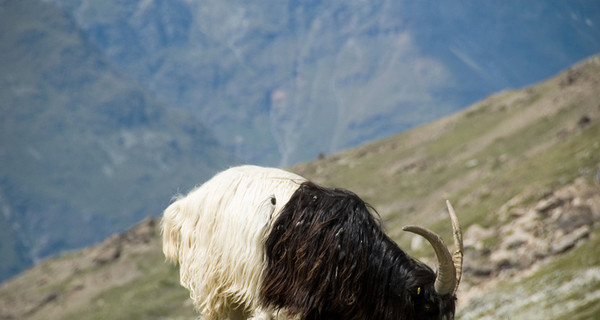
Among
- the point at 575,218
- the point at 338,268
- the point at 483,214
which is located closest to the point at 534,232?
the point at 575,218

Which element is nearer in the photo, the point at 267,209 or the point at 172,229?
the point at 267,209

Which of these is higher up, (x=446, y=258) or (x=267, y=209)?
(x=267, y=209)

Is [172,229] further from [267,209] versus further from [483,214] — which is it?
[483,214]

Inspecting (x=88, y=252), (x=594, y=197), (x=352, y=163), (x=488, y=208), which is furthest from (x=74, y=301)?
(x=594, y=197)

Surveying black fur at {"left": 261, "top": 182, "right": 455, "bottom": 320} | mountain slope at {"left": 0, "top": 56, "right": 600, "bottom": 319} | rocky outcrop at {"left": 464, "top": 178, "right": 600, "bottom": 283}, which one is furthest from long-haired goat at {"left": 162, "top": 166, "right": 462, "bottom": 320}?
rocky outcrop at {"left": 464, "top": 178, "right": 600, "bottom": 283}

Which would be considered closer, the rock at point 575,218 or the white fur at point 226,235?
the white fur at point 226,235

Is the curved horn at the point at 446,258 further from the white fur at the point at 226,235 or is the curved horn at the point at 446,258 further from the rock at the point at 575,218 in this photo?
the rock at the point at 575,218

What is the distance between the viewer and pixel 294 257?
7.10 meters

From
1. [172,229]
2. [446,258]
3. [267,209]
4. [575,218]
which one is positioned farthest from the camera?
[575,218]

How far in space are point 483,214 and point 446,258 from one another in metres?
68.2

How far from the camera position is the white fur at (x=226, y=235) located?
7.13 m

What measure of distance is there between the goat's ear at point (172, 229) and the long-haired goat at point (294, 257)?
10 mm

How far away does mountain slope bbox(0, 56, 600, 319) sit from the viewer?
1905 inches

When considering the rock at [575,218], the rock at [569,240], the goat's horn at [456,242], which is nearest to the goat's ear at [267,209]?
the goat's horn at [456,242]
